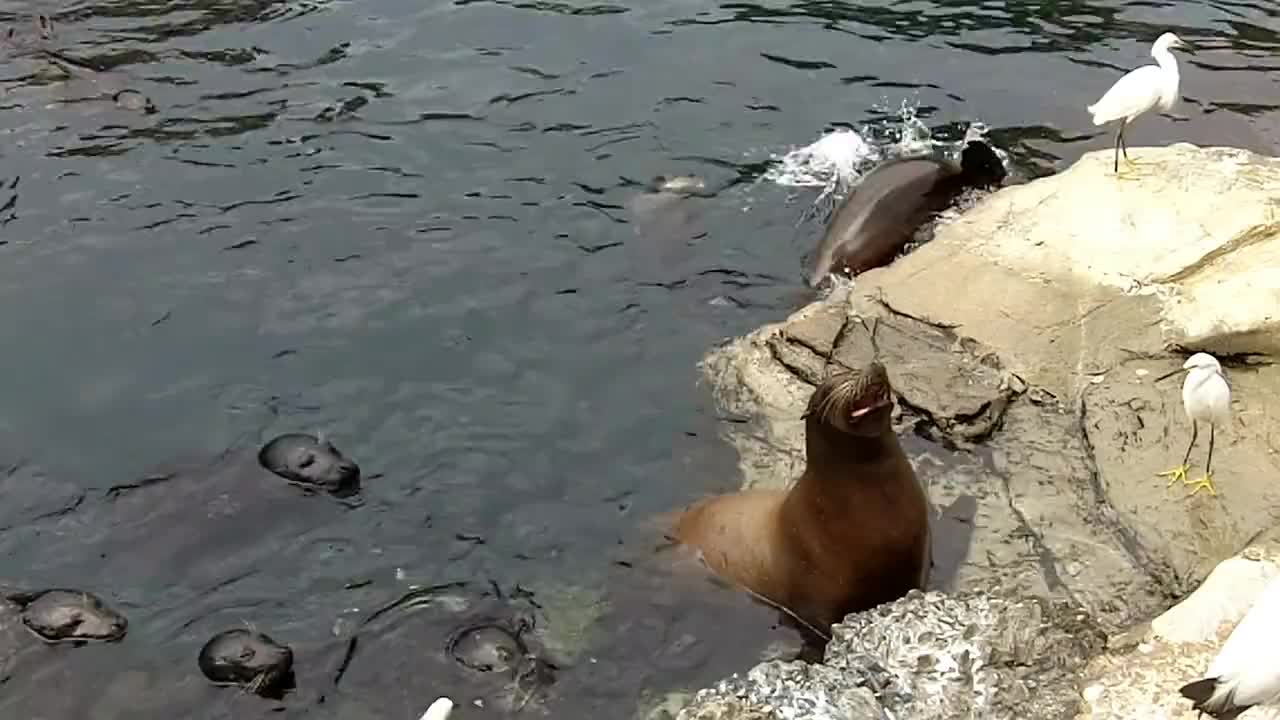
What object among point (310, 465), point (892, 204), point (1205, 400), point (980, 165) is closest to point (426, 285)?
point (310, 465)

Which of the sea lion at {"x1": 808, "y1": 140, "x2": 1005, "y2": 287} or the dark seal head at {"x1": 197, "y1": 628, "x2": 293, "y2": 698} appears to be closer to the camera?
the dark seal head at {"x1": 197, "y1": 628, "x2": 293, "y2": 698}

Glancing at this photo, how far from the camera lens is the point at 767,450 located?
733 cm

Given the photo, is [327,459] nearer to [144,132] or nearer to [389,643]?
[389,643]

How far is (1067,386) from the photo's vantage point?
7043 millimetres

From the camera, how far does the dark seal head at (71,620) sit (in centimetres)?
618

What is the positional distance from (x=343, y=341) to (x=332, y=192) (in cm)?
190

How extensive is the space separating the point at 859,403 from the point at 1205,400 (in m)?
1.55

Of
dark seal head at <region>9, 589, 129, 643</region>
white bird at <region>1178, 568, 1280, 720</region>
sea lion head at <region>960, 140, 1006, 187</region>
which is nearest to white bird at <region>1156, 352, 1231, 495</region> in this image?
white bird at <region>1178, 568, 1280, 720</region>

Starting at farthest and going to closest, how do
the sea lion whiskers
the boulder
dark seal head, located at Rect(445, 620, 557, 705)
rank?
dark seal head, located at Rect(445, 620, 557, 705) < the sea lion whiskers < the boulder

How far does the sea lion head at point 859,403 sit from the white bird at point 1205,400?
4.51 feet

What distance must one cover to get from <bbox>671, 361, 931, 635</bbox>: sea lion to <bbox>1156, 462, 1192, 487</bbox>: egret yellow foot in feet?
3.71

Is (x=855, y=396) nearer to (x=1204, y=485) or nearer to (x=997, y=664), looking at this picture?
(x=997, y=664)

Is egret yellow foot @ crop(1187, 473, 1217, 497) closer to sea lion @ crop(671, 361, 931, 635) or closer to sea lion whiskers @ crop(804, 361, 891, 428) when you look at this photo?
sea lion @ crop(671, 361, 931, 635)

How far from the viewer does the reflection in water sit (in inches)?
252
